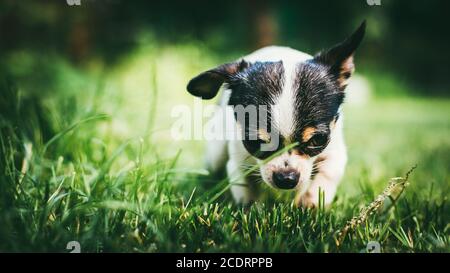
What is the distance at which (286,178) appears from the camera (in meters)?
1.96

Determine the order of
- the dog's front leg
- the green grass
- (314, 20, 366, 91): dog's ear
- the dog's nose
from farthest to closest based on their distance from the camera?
the dog's front leg, (314, 20, 366, 91): dog's ear, the dog's nose, the green grass

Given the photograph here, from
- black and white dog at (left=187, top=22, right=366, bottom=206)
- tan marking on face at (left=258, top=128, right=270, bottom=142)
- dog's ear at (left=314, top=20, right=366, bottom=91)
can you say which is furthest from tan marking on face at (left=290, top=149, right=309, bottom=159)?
dog's ear at (left=314, top=20, right=366, bottom=91)

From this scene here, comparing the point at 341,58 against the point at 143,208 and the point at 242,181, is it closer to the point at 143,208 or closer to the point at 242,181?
the point at 242,181

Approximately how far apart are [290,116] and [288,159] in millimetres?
181

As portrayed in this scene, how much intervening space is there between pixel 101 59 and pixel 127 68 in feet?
2.67

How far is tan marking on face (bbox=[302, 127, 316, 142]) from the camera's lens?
1.99m

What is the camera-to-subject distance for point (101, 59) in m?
8.54

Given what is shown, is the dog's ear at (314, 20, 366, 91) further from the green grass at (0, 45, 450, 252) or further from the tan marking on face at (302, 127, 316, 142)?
the green grass at (0, 45, 450, 252)

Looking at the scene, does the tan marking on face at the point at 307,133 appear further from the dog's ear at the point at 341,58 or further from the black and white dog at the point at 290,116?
the dog's ear at the point at 341,58

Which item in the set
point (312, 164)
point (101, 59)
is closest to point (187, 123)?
point (312, 164)

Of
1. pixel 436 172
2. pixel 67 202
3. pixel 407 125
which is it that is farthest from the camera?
pixel 407 125
